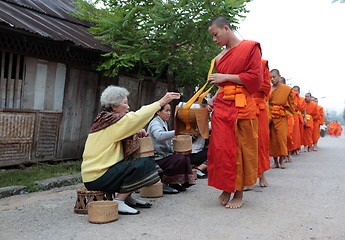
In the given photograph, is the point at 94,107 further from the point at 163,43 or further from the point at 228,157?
the point at 228,157

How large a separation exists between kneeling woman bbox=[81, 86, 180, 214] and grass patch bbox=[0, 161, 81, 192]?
6.42ft

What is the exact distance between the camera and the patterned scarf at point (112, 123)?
4012 mm

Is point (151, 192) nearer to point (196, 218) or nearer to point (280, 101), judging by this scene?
point (196, 218)

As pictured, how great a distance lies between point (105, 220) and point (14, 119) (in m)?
4.15

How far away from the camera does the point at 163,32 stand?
7609 mm

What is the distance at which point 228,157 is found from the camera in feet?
14.7

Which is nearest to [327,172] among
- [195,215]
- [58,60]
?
[195,215]

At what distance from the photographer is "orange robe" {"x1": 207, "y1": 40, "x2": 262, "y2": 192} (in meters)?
4.48

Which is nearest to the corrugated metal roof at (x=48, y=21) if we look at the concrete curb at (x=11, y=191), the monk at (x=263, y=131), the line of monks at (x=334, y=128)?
the concrete curb at (x=11, y=191)

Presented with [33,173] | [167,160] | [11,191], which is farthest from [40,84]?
[167,160]

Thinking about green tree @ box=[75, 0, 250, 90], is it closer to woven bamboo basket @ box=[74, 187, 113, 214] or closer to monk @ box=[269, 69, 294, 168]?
monk @ box=[269, 69, 294, 168]

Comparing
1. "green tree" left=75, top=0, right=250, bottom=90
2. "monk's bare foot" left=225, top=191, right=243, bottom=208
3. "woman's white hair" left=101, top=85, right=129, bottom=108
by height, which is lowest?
"monk's bare foot" left=225, top=191, right=243, bottom=208

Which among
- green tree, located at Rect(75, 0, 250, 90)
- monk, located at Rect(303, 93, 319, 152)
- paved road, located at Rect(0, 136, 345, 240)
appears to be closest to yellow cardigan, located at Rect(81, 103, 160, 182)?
paved road, located at Rect(0, 136, 345, 240)

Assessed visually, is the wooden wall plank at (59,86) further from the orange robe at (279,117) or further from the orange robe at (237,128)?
the orange robe at (237,128)
